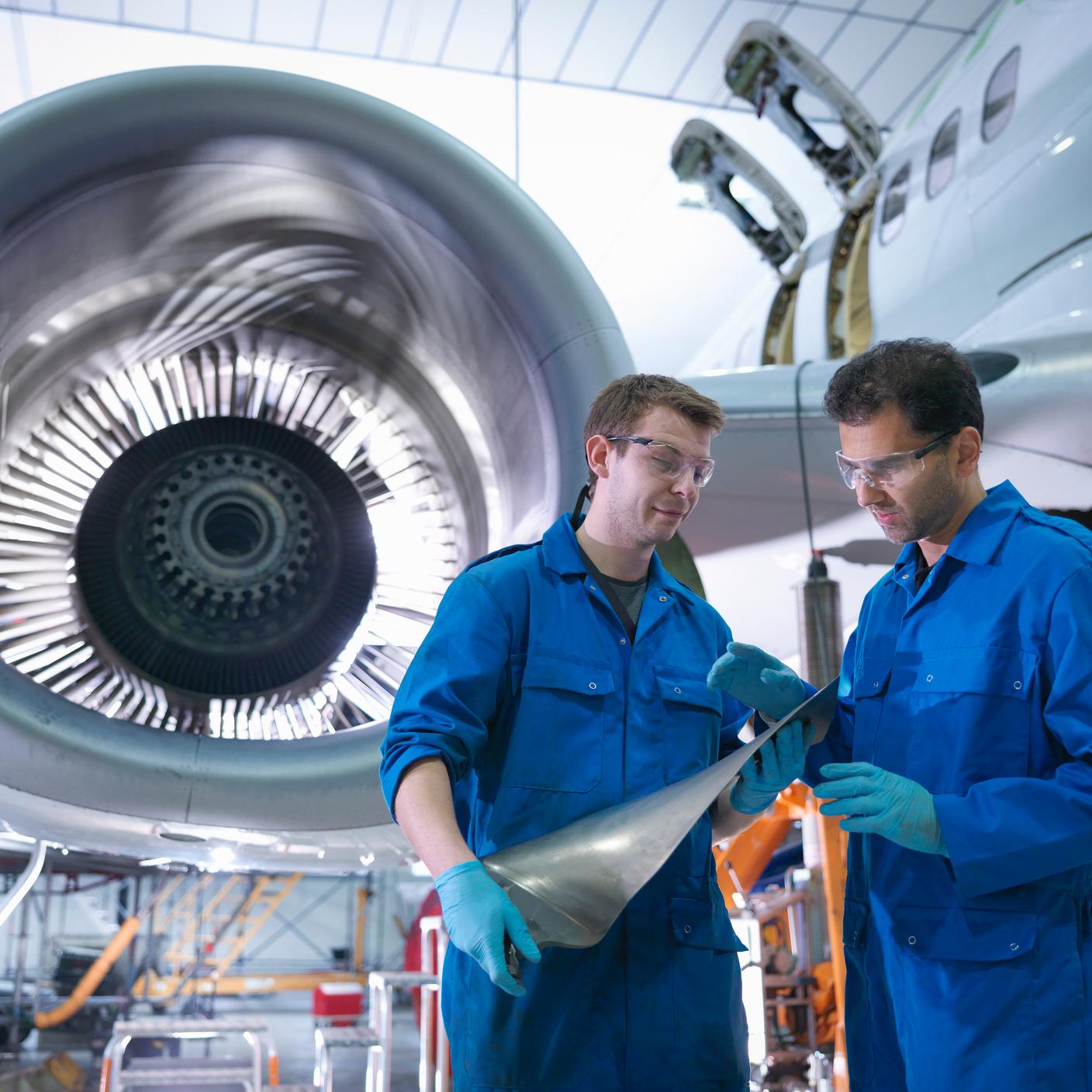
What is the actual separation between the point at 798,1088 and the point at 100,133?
5.82 meters

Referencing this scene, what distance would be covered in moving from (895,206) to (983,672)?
11.4 ft

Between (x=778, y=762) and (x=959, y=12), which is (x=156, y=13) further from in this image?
(x=778, y=762)

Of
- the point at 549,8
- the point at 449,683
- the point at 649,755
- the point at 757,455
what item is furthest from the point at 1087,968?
the point at 549,8

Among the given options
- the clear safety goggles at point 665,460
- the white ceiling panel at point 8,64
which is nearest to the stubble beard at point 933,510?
the clear safety goggles at point 665,460

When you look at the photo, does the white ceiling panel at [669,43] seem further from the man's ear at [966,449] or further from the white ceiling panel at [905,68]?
the man's ear at [966,449]

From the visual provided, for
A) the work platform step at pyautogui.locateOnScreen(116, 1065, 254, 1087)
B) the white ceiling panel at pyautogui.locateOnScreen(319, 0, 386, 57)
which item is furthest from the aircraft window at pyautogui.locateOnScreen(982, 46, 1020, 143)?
the white ceiling panel at pyautogui.locateOnScreen(319, 0, 386, 57)

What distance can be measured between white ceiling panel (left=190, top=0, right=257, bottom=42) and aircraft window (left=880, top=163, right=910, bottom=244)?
5408 mm

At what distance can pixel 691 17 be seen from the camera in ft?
27.6

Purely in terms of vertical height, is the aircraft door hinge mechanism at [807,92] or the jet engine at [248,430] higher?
the aircraft door hinge mechanism at [807,92]

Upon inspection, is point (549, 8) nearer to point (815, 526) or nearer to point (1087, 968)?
point (815, 526)

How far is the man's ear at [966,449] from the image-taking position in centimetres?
143

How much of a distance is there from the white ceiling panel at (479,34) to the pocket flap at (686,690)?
7.72 metres

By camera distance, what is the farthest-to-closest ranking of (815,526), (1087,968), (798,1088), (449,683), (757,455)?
(798,1088) < (815,526) < (757,455) < (449,683) < (1087,968)

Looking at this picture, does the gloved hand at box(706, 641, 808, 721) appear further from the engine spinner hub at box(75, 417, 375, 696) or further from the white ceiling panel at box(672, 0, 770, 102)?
the white ceiling panel at box(672, 0, 770, 102)
